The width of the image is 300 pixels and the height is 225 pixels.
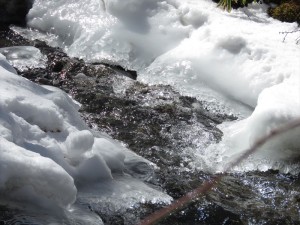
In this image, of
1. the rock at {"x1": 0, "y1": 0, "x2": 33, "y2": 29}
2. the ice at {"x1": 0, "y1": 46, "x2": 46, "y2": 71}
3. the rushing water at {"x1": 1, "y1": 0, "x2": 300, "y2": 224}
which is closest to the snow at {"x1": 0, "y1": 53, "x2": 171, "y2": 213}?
the rushing water at {"x1": 1, "y1": 0, "x2": 300, "y2": 224}

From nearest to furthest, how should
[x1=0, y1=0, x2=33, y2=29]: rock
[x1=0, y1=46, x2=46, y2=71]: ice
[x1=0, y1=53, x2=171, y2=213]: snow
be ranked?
[x1=0, y1=53, x2=171, y2=213]: snow, [x1=0, y1=46, x2=46, y2=71]: ice, [x1=0, y1=0, x2=33, y2=29]: rock

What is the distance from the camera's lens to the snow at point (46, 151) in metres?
2.58

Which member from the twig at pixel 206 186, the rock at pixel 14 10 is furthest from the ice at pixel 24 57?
the twig at pixel 206 186

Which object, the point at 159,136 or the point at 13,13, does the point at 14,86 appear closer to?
the point at 159,136

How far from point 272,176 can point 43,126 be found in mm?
2126

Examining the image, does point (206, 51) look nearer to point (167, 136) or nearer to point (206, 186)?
point (167, 136)

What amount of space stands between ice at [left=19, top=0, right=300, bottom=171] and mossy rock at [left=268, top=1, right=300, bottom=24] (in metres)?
0.17

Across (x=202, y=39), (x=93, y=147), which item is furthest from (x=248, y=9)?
(x=93, y=147)

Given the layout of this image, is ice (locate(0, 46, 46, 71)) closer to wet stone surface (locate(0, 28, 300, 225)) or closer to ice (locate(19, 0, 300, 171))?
wet stone surface (locate(0, 28, 300, 225))

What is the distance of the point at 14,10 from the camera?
25.6 feet

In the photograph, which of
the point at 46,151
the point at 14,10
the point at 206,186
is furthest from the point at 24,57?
the point at 206,186

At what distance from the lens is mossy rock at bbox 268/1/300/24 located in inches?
265

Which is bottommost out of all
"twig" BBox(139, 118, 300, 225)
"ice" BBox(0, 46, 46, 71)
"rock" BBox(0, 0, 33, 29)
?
"ice" BBox(0, 46, 46, 71)

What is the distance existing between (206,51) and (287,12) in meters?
1.85
